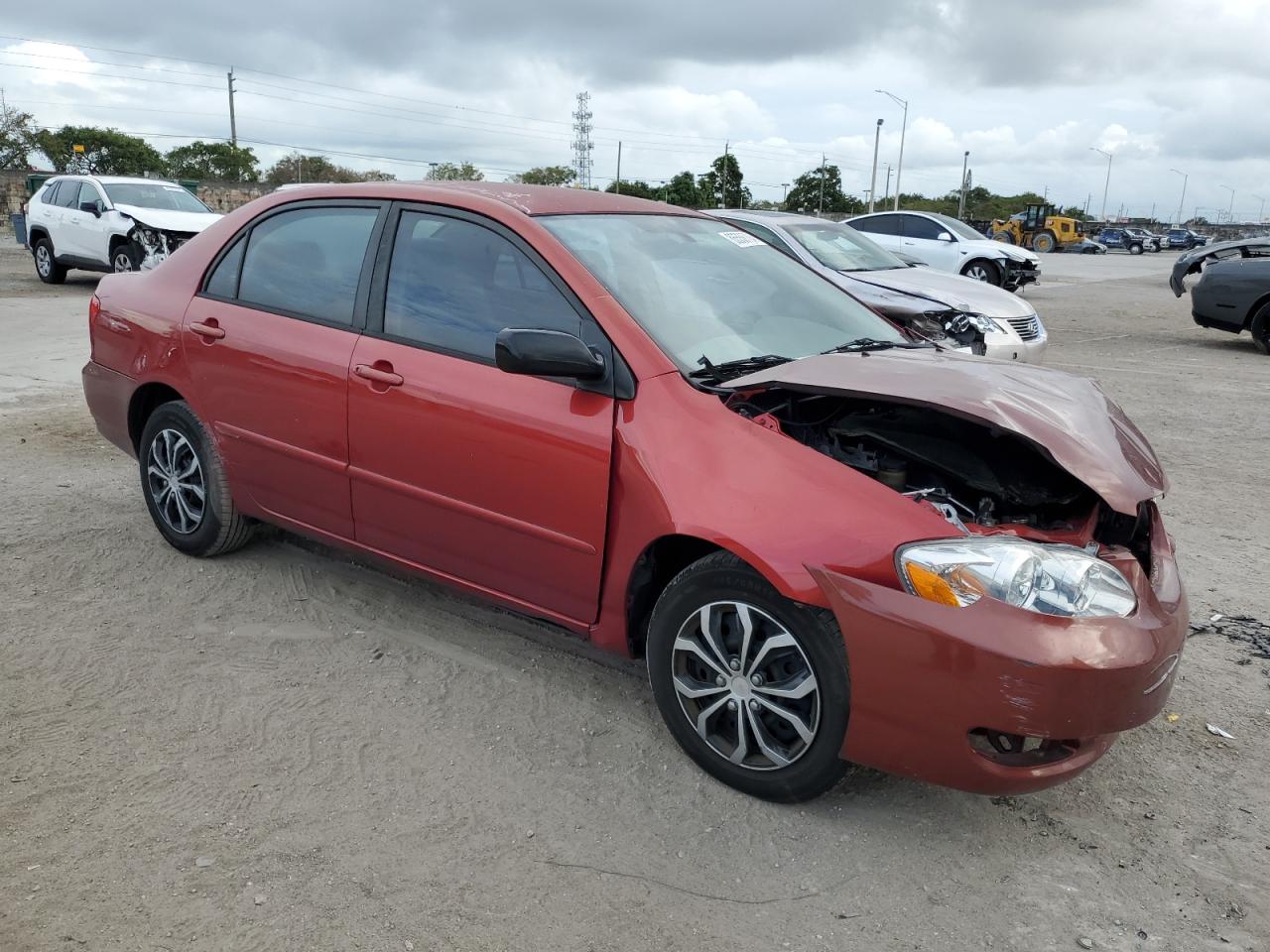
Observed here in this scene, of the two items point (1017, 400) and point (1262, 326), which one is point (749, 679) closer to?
point (1017, 400)

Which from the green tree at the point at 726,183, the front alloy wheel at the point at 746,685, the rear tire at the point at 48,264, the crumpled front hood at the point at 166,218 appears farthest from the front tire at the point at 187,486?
the green tree at the point at 726,183

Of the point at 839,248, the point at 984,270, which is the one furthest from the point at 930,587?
the point at 984,270

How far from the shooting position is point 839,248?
10.3m

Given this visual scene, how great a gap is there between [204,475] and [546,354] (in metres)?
2.13

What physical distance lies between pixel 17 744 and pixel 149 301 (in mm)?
2116

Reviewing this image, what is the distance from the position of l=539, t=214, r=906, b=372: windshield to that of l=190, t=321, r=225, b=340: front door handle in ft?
5.11

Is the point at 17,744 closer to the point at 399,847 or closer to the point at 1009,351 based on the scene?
the point at 399,847

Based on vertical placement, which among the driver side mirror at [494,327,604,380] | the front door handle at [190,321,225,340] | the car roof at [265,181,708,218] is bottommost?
the front door handle at [190,321,225,340]

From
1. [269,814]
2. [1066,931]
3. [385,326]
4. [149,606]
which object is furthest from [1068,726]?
[149,606]

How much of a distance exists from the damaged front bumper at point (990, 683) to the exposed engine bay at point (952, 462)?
1.32ft

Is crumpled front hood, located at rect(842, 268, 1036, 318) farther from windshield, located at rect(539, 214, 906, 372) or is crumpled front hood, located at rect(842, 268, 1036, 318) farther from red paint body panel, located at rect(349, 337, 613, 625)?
red paint body panel, located at rect(349, 337, 613, 625)

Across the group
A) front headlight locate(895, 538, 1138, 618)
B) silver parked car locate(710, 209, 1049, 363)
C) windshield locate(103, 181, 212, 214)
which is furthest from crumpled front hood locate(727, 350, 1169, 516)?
windshield locate(103, 181, 212, 214)

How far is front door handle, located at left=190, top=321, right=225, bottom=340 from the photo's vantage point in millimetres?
4137

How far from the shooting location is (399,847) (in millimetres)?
2680
